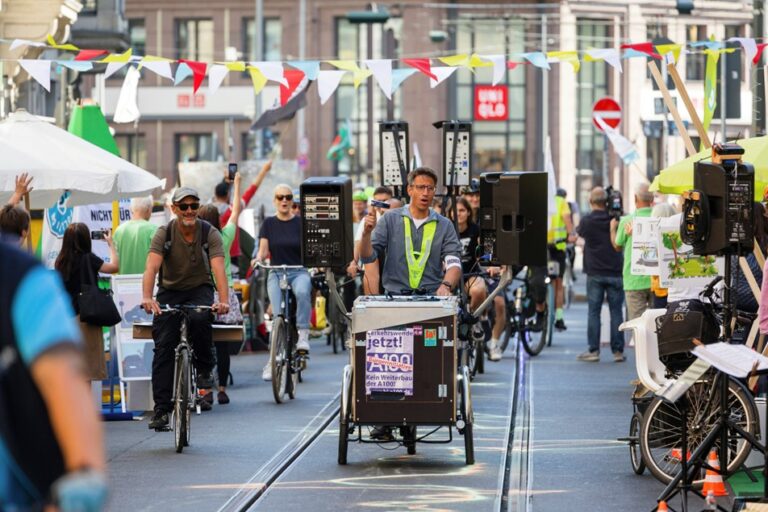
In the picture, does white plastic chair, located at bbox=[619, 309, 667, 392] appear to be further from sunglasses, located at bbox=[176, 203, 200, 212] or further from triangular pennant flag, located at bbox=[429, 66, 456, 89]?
triangular pennant flag, located at bbox=[429, 66, 456, 89]

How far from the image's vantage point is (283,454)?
1163 centimetres

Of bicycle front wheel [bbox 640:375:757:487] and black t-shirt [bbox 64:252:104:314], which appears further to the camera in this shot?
black t-shirt [bbox 64:252:104:314]

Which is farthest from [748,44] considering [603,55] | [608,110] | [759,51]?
[608,110]

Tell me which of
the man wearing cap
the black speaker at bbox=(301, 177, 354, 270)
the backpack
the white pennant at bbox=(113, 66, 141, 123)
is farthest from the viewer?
the white pennant at bbox=(113, 66, 141, 123)

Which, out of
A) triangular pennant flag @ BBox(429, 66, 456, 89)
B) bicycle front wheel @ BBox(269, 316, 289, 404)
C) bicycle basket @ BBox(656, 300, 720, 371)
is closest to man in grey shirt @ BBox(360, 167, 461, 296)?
bicycle basket @ BBox(656, 300, 720, 371)

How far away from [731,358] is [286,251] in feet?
29.0

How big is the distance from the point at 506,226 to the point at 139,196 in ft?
17.0

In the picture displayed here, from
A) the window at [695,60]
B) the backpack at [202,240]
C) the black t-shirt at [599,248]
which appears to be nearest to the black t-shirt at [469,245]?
the black t-shirt at [599,248]

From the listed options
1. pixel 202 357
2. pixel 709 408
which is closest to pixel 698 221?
pixel 709 408

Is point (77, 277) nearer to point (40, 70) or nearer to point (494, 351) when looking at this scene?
point (40, 70)

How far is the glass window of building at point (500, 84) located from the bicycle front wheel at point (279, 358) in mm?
48779

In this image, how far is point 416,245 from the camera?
11.8 m

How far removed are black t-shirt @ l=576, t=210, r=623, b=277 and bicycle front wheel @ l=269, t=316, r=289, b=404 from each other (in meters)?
5.09

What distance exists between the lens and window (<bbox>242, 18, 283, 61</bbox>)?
63688 mm
